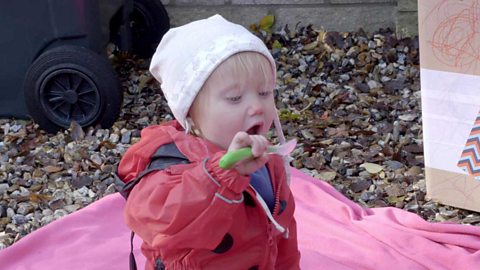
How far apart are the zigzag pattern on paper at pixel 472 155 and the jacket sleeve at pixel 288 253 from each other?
3.42 feet

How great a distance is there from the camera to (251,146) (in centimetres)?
167

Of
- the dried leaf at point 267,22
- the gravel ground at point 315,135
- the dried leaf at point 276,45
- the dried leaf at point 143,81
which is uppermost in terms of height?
the dried leaf at point 267,22

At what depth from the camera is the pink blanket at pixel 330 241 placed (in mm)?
2695

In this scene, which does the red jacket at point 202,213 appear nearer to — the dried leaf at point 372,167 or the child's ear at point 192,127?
the child's ear at point 192,127

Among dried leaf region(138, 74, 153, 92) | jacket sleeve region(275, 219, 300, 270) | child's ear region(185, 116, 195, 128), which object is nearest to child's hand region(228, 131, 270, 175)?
child's ear region(185, 116, 195, 128)

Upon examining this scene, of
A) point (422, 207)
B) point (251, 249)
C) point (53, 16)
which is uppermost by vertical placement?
point (53, 16)

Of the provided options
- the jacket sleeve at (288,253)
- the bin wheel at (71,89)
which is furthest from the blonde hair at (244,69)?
the bin wheel at (71,89)

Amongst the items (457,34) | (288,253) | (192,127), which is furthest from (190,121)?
(457,34)

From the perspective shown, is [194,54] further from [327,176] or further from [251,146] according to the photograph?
[327,176]

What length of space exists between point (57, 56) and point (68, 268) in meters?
1.30

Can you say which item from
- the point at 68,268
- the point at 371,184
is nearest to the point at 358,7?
the point at 371,184

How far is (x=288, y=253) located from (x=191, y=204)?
530mm

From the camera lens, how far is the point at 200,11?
16.4 feet

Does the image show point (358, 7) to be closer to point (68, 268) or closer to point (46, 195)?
point (46, 195)
